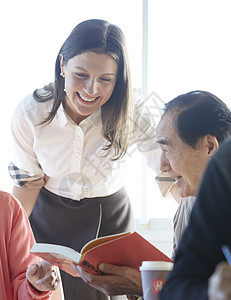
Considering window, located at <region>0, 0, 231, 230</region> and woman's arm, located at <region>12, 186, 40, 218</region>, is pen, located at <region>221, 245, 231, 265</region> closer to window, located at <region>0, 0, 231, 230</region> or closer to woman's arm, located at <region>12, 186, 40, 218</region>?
woman's arm, located at <region>12, 186, 40, 218</region>

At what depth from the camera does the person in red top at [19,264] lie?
5.00ft

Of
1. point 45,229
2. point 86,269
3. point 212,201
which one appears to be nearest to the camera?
point 212,201

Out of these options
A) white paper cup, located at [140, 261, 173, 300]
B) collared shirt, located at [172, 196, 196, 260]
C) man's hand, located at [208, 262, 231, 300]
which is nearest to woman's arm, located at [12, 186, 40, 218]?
collared shirt, located at [172, 196, 196, 260]

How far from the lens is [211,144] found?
144 centimetres

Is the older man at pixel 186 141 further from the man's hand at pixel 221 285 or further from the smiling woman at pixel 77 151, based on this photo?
the man's hand at pixel 221 285

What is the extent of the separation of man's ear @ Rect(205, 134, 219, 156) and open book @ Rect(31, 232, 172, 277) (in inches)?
13.1

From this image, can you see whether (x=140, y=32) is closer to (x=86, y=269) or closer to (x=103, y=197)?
(x=103, y=197)

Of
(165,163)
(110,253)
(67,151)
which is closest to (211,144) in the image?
(165,163)

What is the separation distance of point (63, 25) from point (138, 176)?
42.7 inches

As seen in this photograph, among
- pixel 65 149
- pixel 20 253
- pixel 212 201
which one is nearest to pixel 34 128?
pixel 65 149

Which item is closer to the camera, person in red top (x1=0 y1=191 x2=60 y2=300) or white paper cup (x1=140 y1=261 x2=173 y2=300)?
white paper cup (x1=140 y1=261 x2=173 y2=300)

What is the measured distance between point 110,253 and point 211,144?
0.40 metres

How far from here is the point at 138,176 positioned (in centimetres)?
347

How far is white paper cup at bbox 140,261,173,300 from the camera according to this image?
1071 millimetres
